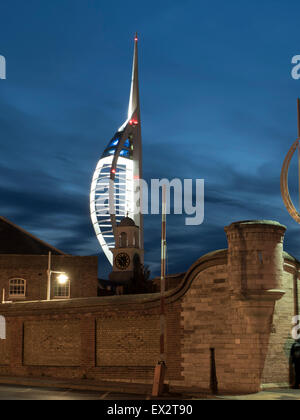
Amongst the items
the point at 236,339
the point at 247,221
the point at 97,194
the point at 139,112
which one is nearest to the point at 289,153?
the point at 247,221

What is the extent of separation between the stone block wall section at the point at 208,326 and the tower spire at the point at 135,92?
10008cm

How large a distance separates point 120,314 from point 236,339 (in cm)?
671

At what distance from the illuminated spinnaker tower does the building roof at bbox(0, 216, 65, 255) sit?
111 feet

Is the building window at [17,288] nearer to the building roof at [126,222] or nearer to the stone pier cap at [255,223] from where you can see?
the building roof at [126,222]

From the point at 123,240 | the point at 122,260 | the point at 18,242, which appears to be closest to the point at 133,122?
the point at 123,240

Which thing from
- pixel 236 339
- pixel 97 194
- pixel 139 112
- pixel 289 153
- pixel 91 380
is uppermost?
pixel 139 112

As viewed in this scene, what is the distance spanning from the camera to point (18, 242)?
202 feet

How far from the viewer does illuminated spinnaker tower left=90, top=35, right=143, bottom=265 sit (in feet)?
348

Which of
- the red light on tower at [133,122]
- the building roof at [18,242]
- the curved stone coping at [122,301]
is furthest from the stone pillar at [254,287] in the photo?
the red light on tower at [133,122]

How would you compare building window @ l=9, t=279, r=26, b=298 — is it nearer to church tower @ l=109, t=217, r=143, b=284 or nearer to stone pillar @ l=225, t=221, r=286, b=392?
church tower @ l=109, t=217, r=143, b=284

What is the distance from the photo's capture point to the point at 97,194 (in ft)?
354

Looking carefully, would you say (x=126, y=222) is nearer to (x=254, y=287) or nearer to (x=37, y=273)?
(x=37, y=273)

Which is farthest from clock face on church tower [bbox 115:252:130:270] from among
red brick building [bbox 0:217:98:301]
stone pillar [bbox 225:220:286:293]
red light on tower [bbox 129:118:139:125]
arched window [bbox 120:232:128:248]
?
stone pillar [bbox 225:220:286:293]
